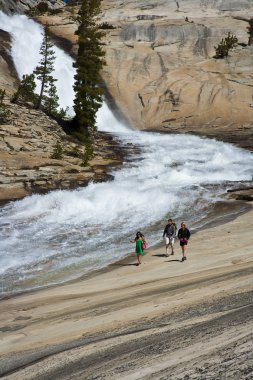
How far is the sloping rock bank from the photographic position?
1027 inches

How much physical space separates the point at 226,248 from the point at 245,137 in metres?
29.3

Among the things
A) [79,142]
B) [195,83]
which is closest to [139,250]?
[79,142]

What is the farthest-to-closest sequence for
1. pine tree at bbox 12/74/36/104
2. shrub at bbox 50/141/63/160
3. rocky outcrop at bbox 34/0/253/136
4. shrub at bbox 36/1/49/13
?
shrub at bbox 36/1/49/13 < rocky outcrop at bbox 34/0/253/136 < pine tree at bbox 12/74/36/104 < shrub at bbox 50/141/63/160

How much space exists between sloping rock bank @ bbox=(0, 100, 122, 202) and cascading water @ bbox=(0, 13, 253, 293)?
1271 millimetres

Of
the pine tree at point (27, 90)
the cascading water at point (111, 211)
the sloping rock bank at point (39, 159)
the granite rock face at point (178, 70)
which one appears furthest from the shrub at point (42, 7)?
the cascading water at point (111, 211)

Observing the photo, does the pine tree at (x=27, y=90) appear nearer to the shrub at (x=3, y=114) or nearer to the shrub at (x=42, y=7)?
the shrub at (x=3, y=114)

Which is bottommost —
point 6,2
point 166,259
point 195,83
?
point 166,259

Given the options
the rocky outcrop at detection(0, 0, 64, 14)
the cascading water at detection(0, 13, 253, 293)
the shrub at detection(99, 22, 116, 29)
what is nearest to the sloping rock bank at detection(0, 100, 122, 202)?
the cascading water at detection(0, 13, 253, 293)

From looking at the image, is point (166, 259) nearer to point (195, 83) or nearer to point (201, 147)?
point (201, 147)

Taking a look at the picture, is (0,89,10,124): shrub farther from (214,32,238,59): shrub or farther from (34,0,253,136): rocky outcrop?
(214,32,238,59): shrub

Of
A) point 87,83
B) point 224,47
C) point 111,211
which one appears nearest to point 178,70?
point 224,47

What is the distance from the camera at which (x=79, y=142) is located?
3741 cm

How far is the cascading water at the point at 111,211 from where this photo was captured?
56.2 feet

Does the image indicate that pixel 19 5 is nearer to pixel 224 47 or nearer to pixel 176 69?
pixel 176 69
